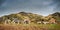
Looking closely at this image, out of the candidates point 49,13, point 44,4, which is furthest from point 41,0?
point 49,13

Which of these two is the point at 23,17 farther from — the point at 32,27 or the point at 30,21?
the point at 32,27

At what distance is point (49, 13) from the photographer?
13.3 ft

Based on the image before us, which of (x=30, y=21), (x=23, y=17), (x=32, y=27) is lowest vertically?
(x=32, y=27)

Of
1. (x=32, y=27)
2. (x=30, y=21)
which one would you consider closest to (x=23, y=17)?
(x=30, y=21)

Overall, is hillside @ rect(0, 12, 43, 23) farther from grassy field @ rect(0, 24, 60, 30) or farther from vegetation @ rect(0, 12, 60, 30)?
grassy field @ rect(0, 24, 60, 30)

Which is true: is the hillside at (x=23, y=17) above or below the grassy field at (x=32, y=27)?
above

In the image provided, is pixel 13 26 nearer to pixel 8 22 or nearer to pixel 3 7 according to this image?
pixel 8 22

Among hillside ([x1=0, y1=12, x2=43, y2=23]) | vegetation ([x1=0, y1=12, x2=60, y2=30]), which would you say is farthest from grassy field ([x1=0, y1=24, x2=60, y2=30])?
hillside ([x1=0, y1=12, x2=43, y2=23])

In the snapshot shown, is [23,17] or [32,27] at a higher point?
[23,17]

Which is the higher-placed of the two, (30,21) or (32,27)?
(30,21)

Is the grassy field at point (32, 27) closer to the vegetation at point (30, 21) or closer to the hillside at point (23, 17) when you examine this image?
the vegetation at point (30, 21)

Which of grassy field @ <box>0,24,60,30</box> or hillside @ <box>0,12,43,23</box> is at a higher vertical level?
hillside @ <box>0,12,43,23</box>

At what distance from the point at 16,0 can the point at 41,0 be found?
0.66m

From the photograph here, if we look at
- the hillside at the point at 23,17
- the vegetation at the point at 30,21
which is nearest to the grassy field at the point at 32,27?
the vegetation at the point at 30,21
